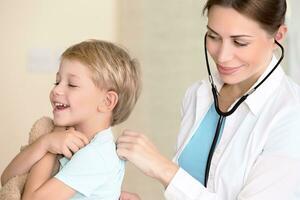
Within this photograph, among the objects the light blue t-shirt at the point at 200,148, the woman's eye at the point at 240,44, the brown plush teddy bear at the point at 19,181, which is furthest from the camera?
the light blue t-shirt at the point at 200,148

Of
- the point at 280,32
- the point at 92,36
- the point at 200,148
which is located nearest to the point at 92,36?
the point at 92,36

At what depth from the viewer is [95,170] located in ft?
3.81

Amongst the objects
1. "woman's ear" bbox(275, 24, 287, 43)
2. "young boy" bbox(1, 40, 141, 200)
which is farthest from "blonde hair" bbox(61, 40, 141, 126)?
"woman's ear" bbox(275, 24, 287, 43)

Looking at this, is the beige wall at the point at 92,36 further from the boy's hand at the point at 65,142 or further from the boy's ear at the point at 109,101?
the boy's hand at the point at 65,142

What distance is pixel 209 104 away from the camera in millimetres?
1566

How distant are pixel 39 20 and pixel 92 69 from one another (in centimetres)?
149

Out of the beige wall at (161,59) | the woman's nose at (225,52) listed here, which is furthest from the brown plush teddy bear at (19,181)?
the beige wall at (161,59)

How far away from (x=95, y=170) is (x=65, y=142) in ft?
0.33

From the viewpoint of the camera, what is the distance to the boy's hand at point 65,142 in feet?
3.82

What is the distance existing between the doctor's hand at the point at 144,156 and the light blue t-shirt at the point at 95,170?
0.03 metres

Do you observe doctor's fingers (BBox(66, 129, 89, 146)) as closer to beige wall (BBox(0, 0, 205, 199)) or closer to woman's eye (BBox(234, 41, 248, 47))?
woman's eye (BBox(234, 41, 248, 47))

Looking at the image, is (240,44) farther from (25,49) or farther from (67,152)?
(25,49)

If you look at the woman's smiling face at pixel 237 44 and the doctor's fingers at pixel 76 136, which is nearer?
the doctor's fingers at pixel 76 136

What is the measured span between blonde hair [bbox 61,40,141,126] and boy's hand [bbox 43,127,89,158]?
162mm
